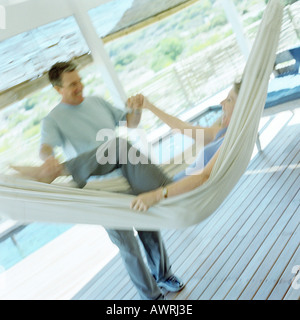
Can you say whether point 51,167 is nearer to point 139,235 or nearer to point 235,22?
point 139,235

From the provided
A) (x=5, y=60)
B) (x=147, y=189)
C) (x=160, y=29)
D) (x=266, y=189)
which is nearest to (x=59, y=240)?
(x=147, y=189)

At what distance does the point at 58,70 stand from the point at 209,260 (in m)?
1.17

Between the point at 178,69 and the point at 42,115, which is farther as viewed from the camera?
the point at 178,69

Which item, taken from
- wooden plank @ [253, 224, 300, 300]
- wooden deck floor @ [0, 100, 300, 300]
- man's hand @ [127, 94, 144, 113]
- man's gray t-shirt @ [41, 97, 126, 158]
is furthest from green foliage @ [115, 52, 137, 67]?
wooden plank @ [253, 224, 300, 300]

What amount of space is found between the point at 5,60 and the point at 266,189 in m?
1.69

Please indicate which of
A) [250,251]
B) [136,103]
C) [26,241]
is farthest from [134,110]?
[250,251]

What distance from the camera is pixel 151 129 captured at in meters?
2.16

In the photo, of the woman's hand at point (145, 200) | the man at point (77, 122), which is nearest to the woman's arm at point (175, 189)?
the woman's hand at point (145, 200)

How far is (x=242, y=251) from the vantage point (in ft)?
8.53

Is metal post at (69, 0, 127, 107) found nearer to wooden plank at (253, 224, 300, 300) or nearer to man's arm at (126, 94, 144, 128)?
man's arm at (126, 94, 144, 128)

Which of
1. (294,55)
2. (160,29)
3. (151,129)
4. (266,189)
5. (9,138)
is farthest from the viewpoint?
(266,189)

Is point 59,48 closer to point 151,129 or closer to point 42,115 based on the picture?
point 42,115

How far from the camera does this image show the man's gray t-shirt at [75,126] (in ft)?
6.35

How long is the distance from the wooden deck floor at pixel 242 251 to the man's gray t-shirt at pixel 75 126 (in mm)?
763
